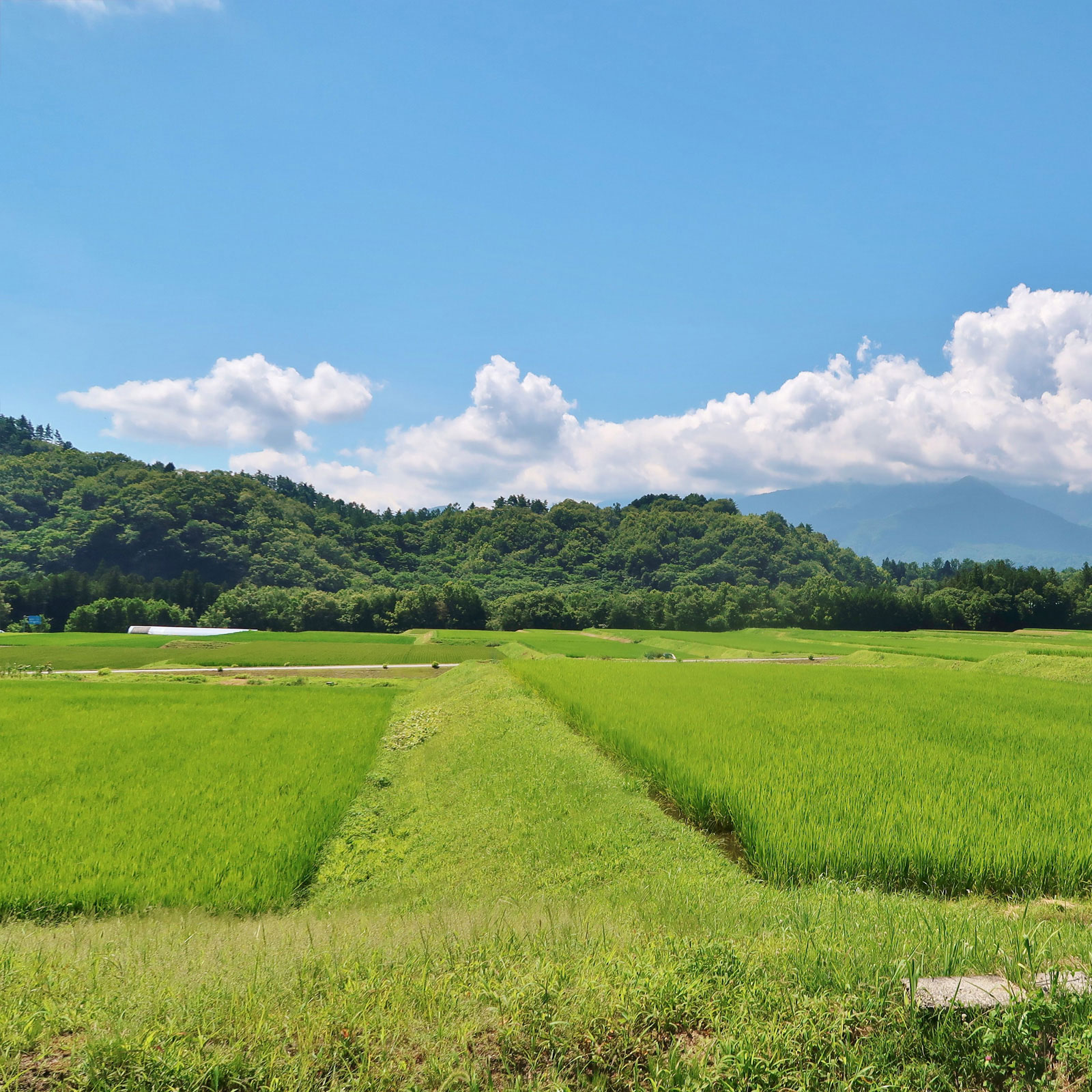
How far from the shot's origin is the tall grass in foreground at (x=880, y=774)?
Answer: 579cm

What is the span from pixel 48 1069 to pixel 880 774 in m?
9.15

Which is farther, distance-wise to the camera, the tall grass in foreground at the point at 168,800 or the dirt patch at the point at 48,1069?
the tall grass in foreground at the point at 168,800

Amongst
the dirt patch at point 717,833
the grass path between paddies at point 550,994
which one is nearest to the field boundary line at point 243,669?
the dirt patch at point 717,833

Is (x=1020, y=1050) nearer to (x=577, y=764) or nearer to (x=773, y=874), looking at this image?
(x=773, y=874)

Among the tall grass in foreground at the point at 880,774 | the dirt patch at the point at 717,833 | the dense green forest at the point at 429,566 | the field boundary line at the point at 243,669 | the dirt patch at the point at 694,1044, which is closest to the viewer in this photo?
the dirt patch at the point at 694,1044

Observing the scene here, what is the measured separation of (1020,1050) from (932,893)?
3070mm

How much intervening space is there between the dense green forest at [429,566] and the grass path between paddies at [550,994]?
69993 mm

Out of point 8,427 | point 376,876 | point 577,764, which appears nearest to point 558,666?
point 577,764

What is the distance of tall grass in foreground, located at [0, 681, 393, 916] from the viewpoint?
5785 mm

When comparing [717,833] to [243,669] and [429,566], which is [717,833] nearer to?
[243,669]

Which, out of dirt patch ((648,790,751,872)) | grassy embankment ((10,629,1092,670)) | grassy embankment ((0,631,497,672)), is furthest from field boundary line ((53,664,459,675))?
dirt patch ((648,790,751,872))

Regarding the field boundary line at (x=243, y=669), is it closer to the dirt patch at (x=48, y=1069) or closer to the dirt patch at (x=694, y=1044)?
the dirt patch at (x=48, y=1069)

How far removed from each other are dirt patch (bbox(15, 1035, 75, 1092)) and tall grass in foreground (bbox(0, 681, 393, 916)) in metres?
2.74

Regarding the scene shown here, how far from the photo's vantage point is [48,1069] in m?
2.88
